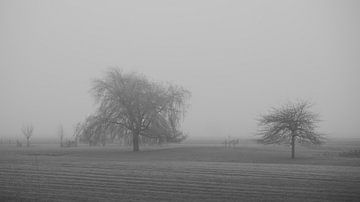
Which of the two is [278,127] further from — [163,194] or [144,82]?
[163,194]

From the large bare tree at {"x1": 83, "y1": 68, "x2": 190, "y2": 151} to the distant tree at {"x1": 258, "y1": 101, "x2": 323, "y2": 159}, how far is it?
13284mm

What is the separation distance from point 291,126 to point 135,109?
67.7ft

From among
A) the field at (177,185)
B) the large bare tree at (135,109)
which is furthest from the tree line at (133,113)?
the field at (177,185)

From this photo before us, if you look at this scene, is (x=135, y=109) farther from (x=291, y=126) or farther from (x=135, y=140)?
(x=291, y=126)

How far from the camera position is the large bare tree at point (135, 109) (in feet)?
153

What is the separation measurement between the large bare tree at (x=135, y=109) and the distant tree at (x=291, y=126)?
13.3 meters

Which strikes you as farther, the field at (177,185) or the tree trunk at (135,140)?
the tree trunk at (135,140)

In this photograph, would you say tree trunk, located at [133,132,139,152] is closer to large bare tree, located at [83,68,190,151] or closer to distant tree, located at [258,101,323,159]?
large bare tree, located at [83,68,190,151]

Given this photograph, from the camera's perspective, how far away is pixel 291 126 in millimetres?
39531

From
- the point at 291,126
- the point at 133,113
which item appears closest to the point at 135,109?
the point at 133,113

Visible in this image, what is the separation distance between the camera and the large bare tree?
4675 centimetres

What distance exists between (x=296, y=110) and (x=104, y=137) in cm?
2448

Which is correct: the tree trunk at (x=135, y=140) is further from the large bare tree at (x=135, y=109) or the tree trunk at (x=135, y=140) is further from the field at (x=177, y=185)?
the field at (x=177, y=185)

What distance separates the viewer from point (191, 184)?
18656mm
